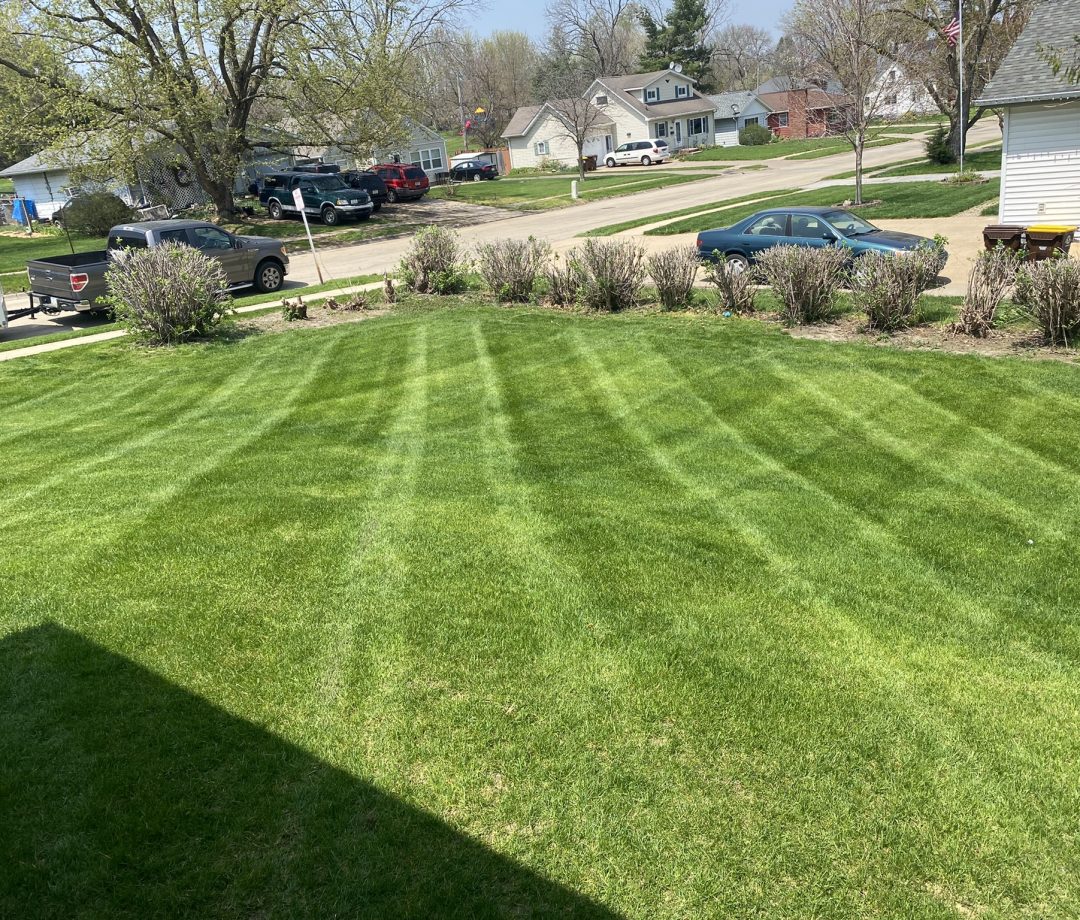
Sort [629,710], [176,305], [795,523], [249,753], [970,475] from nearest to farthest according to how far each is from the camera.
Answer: [249,753] → [629,710] → [795,523] → [970,475] → [176,305]

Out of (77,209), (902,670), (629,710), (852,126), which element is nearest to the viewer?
(629,710)

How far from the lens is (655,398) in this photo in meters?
9.17

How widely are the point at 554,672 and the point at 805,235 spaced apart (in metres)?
12.9

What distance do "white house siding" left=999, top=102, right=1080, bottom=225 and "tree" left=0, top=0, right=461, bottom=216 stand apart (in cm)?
2099

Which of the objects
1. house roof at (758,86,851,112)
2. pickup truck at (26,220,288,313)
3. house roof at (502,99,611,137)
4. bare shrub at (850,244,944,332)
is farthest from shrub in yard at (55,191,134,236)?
house roof at (758,86,851,112)

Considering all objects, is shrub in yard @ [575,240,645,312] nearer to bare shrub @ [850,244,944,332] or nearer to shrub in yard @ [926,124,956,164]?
bare shrub @ [850,244,944,332]

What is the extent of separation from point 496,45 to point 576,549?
114 m

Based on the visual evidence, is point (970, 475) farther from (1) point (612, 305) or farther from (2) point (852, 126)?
(2) point (852, 126)

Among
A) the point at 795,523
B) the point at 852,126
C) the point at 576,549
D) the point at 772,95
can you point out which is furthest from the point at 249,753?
the point at 772,95

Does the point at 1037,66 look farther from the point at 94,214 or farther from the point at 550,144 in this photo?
the point at 550,144

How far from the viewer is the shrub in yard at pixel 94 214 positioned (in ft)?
110

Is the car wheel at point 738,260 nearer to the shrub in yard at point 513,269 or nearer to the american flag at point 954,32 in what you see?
Answer: the shrub in yard at point 513,269

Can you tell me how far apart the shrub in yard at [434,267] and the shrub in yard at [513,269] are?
42.3 inches

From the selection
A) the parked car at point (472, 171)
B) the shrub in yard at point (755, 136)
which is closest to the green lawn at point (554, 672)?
the parked car at point (472, 171)
